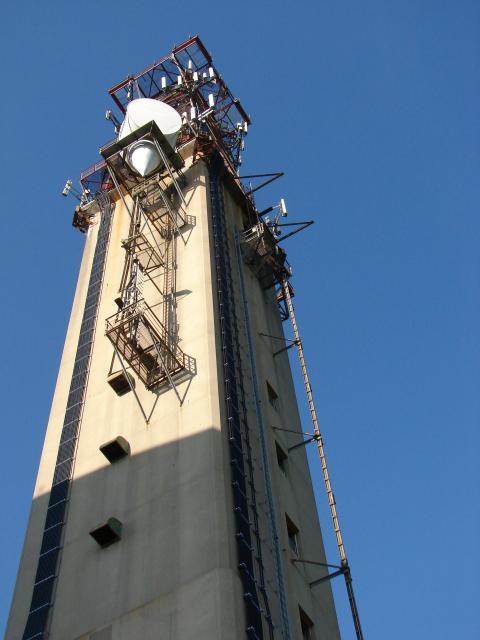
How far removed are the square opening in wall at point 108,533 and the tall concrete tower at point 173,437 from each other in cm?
8

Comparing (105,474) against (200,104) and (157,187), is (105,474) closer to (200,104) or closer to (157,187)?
(157,187)

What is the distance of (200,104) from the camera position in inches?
1881

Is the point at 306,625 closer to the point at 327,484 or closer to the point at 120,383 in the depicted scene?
the point at 327,484

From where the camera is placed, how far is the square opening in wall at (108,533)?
75.5 feet

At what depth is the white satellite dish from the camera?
35812mm

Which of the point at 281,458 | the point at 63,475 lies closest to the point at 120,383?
the point at 63,475

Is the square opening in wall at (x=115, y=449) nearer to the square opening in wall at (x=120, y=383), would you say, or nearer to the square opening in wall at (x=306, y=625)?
the square opening in wall at (x=120, y=383)

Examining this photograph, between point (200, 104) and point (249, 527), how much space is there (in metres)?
30.5

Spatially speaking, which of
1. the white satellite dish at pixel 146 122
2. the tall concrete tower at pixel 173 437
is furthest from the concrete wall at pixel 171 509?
the white satellite dish at pixel 146 122

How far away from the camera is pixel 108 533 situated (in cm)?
2316

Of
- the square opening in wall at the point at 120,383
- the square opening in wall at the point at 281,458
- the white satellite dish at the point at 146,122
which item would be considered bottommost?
the square opening in wall at the point at 281,458

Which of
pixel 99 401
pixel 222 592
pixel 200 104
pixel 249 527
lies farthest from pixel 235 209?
pixel 222 592

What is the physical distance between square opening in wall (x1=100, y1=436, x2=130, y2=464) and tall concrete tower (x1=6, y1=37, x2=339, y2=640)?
0.17 feet

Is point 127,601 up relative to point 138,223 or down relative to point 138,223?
down
